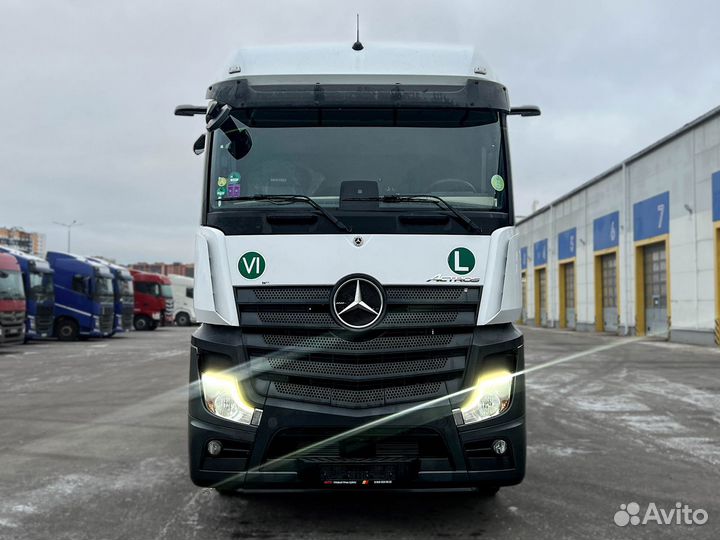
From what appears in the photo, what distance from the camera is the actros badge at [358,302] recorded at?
13.1 feet

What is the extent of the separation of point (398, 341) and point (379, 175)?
3.63 ft

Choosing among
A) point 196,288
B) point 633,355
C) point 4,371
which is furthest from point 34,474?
point 633,355

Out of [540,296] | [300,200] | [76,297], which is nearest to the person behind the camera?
→ [300,200]

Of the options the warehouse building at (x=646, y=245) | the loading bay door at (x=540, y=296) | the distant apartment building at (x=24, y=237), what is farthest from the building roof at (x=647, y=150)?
the distant apartment building at (x=24, y=237)

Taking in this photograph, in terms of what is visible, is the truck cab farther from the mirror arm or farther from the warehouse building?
the mirror arm

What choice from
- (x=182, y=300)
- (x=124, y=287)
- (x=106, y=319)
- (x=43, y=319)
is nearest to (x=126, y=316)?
(x=124, y=287)

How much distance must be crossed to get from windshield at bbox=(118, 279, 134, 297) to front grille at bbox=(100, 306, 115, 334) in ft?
5.66

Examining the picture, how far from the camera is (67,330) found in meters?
28.1

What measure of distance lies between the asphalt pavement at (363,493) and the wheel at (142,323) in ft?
98.1

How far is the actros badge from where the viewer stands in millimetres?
3990

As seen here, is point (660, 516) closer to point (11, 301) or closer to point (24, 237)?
point (11, 301)

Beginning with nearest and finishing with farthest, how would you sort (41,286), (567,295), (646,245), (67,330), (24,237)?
(41,286) < (646,245) < (67,330) < (567,295) < (24,237)

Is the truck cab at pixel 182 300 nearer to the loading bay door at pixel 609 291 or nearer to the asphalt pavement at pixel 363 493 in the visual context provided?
the loading bay door at pixel 609 291

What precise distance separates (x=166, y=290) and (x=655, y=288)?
2658 centimetres
